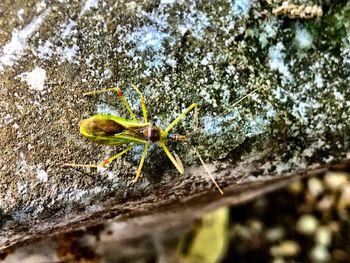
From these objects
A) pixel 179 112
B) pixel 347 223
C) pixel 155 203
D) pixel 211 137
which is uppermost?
pixel 179 112

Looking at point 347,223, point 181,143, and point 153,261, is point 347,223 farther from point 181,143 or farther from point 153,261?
point 181,143

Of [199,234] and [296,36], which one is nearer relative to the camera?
[296,36]

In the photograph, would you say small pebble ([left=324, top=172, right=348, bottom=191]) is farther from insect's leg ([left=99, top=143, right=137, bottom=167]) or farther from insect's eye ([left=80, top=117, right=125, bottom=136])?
insect's eye ([left=80, top=117, right=125, bottom=136])

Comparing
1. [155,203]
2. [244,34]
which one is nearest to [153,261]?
[155,203]

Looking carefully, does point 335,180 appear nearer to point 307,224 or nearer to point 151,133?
point 307,224

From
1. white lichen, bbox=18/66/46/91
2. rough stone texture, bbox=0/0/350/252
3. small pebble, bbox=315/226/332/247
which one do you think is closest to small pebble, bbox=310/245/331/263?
small pebble, bbox=315/226/332/247

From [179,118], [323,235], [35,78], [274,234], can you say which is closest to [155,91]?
[179,118]

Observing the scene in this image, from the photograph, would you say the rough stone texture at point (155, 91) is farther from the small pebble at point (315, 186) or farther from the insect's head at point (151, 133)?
the small pebble at point (315, 186)
